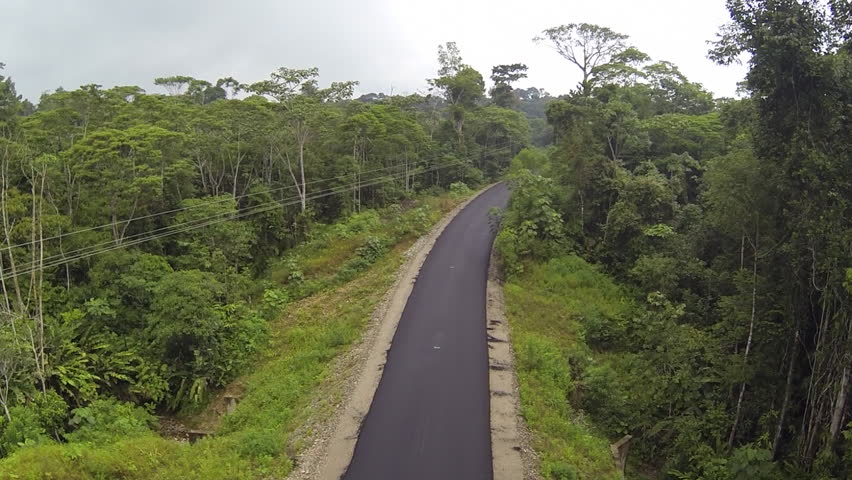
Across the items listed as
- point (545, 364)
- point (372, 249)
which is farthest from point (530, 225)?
point (545, 364)

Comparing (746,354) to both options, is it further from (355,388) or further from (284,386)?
(284,386)

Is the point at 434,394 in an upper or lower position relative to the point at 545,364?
Answer: lower

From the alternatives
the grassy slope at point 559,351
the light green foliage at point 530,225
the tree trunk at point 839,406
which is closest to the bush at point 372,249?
the light green foliage at point 530,225

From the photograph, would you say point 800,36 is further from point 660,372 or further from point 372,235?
point 372,235

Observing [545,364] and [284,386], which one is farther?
[545,364]

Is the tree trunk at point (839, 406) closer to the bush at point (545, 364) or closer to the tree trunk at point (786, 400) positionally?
the tree trunk at point (786, 400)

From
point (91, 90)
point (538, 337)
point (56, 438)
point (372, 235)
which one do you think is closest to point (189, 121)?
point (91, 90)
